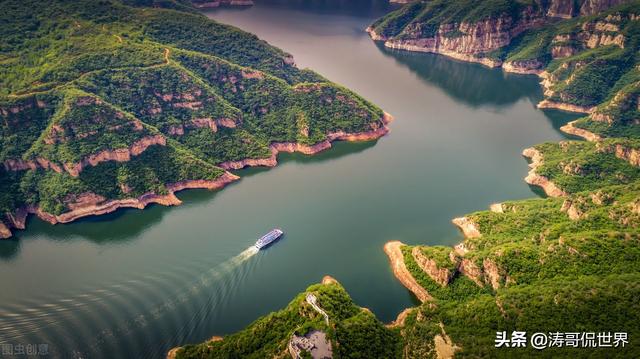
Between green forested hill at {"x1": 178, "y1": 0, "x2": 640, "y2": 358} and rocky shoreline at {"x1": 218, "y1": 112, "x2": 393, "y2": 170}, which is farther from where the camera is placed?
rocky shoreline at {"x1": 218, "y1": 112, "x2": 393, "y2": 170}

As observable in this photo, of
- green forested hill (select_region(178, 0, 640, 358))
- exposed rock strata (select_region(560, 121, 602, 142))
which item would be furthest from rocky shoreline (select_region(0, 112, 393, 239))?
exposed rock strata (select_region(560, 121, 602, 142))

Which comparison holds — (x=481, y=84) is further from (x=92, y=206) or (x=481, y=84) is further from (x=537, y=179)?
(x=92, y=206)

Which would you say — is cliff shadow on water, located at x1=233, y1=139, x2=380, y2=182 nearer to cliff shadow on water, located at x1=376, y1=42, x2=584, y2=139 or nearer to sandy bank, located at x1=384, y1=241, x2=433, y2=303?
sandy bank, located at x1=384, y1=241, x2=433, y2=303

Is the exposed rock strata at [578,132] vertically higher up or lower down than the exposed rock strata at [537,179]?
higher up

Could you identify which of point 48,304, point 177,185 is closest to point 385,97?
point 177,185

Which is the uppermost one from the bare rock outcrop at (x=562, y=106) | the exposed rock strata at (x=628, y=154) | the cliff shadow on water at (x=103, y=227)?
Result: the exposed rock strata at (x=628, y=154)

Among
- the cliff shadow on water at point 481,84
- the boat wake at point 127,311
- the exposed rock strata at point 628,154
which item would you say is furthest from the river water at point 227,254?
the cliff shadow on water at point 481,84

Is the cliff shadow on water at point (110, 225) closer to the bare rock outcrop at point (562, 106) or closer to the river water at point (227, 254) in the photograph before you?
the river water at point (227, 254)

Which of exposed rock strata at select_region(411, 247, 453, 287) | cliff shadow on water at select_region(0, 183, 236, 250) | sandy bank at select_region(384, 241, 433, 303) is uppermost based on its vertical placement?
exposed rock strata at select_region(411, 247, 453, 287)
